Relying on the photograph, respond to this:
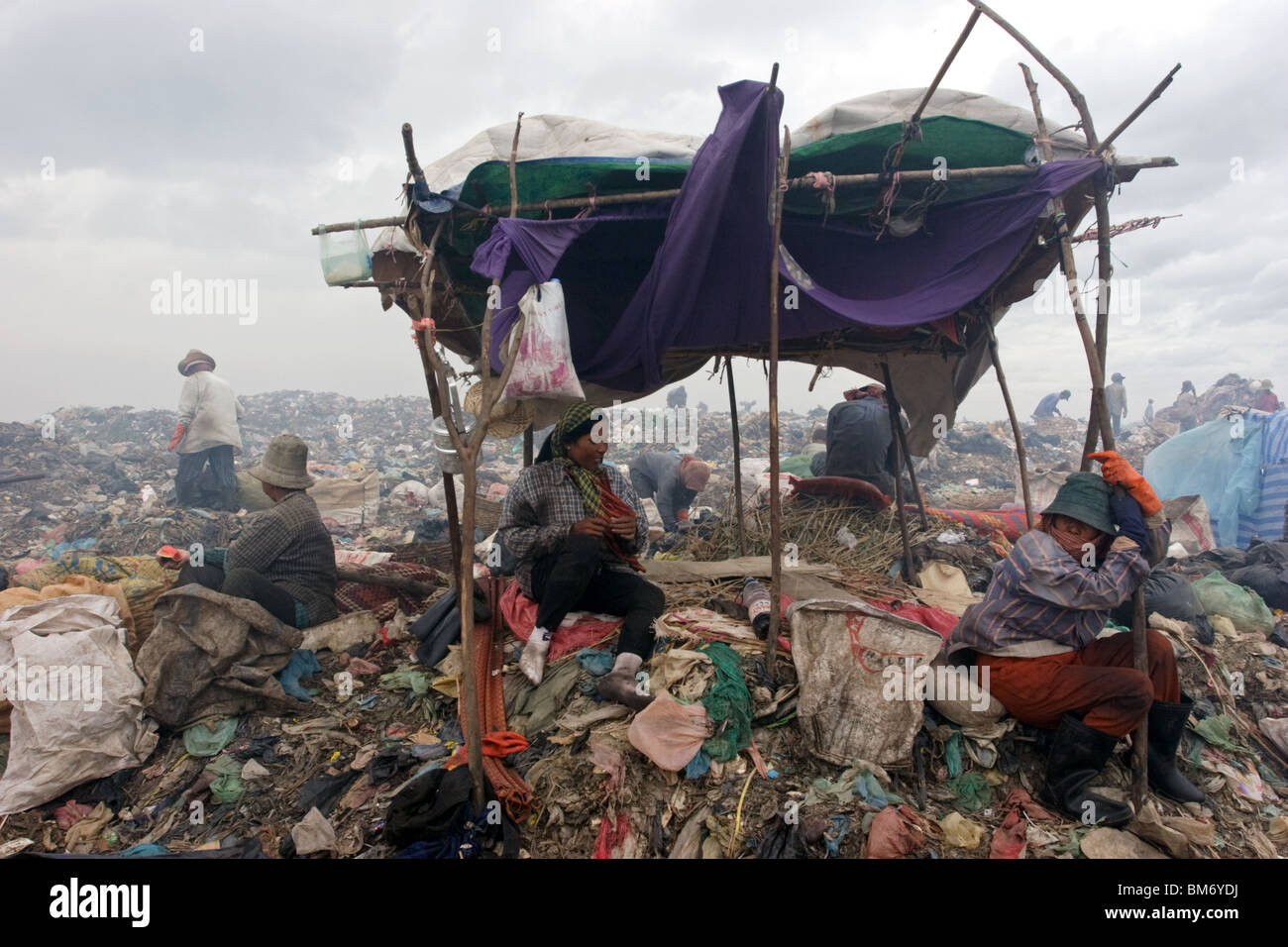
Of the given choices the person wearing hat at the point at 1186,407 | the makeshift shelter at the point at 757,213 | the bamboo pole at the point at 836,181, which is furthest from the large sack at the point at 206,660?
the person wearing hat at the point at 1186,407

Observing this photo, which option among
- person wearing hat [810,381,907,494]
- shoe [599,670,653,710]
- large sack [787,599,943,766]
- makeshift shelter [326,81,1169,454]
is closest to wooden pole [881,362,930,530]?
person wearing hat [810,381,907,494]

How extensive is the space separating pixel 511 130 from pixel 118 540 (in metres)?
8.37

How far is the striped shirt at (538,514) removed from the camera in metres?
3.67

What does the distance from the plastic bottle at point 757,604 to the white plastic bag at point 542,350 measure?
1.70 metres

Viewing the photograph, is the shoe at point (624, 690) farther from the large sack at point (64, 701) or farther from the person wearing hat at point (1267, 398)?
the person wearing hat at point (1267, 398)

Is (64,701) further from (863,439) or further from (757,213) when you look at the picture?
(863,439)

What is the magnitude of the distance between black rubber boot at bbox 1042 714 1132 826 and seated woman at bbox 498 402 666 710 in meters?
2.03

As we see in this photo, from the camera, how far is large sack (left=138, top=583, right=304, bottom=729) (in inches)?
132

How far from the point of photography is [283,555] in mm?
4098

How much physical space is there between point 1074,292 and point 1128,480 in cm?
118

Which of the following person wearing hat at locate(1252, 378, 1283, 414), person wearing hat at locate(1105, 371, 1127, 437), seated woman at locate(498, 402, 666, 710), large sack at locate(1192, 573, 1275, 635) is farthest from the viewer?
person wearing hat at locate(1105, 371, 1127, 437)

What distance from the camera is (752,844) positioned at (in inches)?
97.6

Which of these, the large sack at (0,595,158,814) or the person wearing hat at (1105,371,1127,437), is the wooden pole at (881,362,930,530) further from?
the person wearing hat at (1105,371,1127,437)
